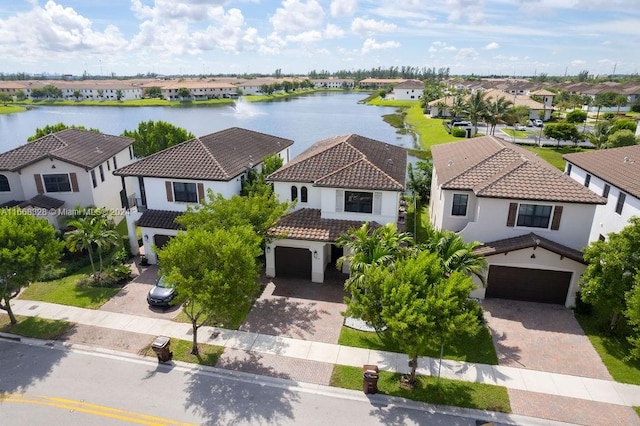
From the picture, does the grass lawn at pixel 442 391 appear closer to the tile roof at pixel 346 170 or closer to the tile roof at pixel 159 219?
the tile roof at pixel 346 170

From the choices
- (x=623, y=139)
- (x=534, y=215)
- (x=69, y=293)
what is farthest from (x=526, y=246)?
(x=623, y=139)

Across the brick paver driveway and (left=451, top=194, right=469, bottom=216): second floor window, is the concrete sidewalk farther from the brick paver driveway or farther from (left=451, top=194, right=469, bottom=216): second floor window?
(left=451, top=194, right=469, bottom=216): second floor window

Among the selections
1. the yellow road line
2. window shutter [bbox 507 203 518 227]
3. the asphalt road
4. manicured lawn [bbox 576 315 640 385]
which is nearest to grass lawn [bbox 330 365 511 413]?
the asphalt road

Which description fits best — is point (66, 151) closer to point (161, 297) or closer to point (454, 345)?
point (161, 297)

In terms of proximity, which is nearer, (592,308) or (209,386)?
(209,386)

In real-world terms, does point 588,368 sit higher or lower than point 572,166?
lower

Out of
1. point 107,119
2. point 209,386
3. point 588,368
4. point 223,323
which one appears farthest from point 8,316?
point 107,119

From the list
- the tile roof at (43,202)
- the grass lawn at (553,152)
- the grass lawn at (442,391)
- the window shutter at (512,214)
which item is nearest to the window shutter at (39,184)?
the tile roof at (43,202)

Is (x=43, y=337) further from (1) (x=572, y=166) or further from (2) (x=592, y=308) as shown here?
(1) (x=572, y=166)
